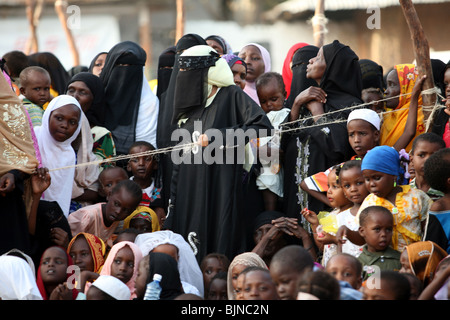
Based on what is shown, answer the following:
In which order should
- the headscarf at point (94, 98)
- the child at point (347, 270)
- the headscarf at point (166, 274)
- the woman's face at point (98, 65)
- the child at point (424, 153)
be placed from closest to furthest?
the child at point (347, 270), the headscarf at point (166, 274), the child at point (424, 153), the headscarf at point (94, 98), the woman's face at point (98, 65)

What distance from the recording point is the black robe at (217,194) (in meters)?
6.80

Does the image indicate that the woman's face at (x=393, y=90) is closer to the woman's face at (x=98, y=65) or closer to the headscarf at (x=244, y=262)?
the headscarf at (x=244, y=262)

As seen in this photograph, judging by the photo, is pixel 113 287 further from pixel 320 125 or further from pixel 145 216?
pixel 320 125

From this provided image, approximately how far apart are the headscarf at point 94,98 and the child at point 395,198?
293 cm

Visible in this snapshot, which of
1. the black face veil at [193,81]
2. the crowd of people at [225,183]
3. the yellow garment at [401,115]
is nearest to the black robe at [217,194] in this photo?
the crowd of people at [225,183]

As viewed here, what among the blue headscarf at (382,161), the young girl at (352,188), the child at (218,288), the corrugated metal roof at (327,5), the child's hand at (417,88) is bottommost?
the child at (218,288)

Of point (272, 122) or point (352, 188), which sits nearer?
point (352, 188)

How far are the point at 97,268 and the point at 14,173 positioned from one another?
0.97m

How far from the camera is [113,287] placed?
5.66m

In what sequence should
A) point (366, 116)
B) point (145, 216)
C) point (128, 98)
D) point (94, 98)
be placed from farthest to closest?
point (128, 98) → point (94, 98) → point (145, 216) → point (366, 116)

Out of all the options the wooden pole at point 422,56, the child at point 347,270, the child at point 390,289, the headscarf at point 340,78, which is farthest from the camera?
the headscarf at point 340,78

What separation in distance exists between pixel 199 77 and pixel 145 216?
4.28 feet

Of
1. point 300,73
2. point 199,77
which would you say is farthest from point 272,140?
point 300,73

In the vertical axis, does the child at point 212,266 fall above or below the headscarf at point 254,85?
below
